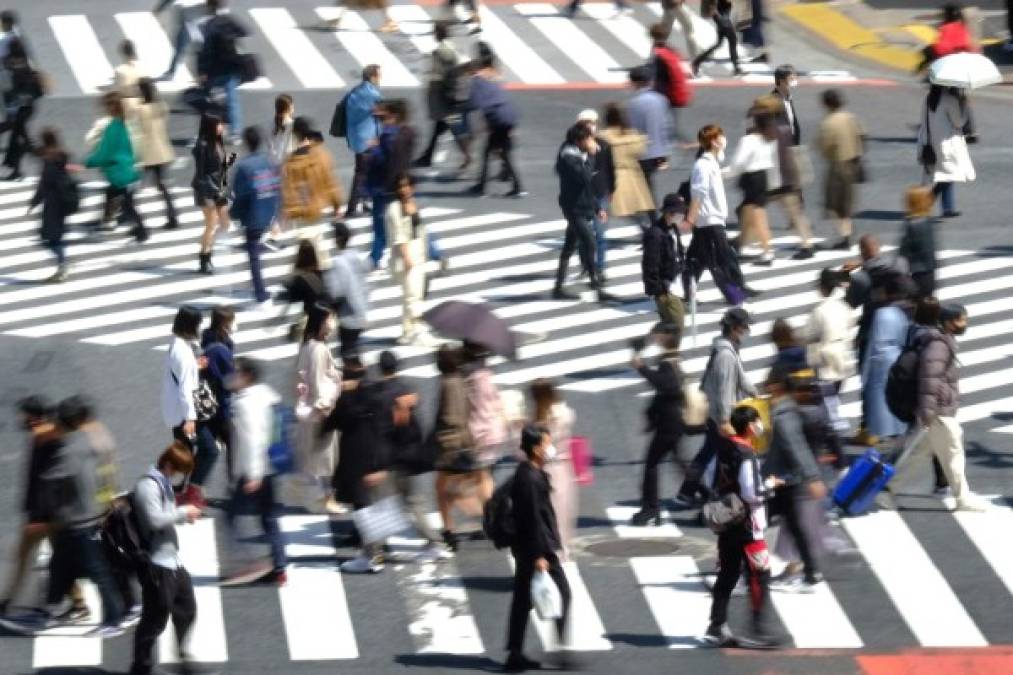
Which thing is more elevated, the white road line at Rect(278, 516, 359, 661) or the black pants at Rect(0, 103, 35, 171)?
the black pants at Rect(0, 103, 35, 171)

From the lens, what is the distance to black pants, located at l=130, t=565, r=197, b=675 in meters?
15.7

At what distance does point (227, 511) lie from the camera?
17.6m

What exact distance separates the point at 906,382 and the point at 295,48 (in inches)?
676

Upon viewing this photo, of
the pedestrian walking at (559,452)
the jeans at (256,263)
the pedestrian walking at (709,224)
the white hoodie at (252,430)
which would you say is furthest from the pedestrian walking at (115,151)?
the pedestrian walking at (559,452)

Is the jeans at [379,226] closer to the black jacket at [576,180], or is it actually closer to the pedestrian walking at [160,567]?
the black jacket at [576,180]

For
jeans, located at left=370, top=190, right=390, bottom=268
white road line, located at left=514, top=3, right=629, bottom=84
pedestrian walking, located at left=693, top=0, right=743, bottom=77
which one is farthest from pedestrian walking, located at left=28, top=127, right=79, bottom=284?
pedestrian walking, located at left=693, top=0, right=743, bottom=77

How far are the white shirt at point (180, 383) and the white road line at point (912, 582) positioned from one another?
5.18 m

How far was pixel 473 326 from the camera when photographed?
1922 cm

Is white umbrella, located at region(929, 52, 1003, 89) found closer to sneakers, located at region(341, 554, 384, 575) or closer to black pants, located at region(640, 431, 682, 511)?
black pants, located at region(640, 431, 682, 511)

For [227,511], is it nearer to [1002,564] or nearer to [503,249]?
[1002,564]

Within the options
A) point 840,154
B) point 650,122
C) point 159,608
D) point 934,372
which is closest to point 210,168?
point 650,122

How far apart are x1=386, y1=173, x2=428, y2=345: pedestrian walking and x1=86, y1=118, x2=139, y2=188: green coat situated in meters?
3.70

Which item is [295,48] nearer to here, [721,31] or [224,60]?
[224,60]

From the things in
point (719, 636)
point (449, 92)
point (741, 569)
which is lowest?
point (719, 636)
